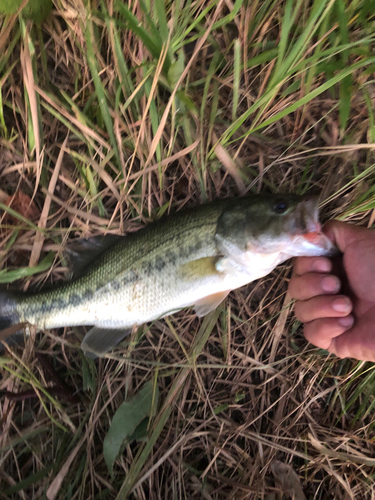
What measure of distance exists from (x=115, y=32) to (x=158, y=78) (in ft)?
1.29

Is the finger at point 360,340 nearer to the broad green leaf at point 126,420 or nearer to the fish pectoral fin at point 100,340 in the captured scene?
the broad green leaf at point 126,420

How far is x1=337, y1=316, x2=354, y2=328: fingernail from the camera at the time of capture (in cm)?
166

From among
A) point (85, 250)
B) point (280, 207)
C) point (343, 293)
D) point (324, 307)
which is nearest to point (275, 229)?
point (280, 207)

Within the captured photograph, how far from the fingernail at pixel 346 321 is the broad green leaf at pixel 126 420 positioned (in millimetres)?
1254

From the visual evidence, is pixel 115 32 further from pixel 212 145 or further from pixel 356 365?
pixel 356 365

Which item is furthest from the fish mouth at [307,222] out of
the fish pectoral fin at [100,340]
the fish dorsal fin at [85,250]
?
the fish pectoral fin at [100,340]

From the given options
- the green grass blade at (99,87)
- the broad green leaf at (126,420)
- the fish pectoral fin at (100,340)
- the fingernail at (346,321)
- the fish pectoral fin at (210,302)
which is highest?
the green grass blade at (99,87)

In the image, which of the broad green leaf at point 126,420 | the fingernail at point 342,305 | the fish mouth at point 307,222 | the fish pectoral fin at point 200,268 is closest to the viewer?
the fish mouth at point 307,222

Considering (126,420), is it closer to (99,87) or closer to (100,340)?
(100,340)

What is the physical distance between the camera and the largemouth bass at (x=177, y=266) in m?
1.57

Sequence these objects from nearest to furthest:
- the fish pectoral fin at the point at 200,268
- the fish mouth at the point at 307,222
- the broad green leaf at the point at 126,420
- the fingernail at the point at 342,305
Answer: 1. the fish mouth at the point at 307,222
2. the fingernail at the point at 342,305
3. the fish pectoral fin at the point at 200,268
4. the broad green leaf at the point at 126,420

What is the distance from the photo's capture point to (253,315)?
6.59 feet

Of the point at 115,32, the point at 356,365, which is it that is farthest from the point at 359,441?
the point at 115,32

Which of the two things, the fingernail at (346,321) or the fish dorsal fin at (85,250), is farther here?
the fish dorsal fin at (85,250)
